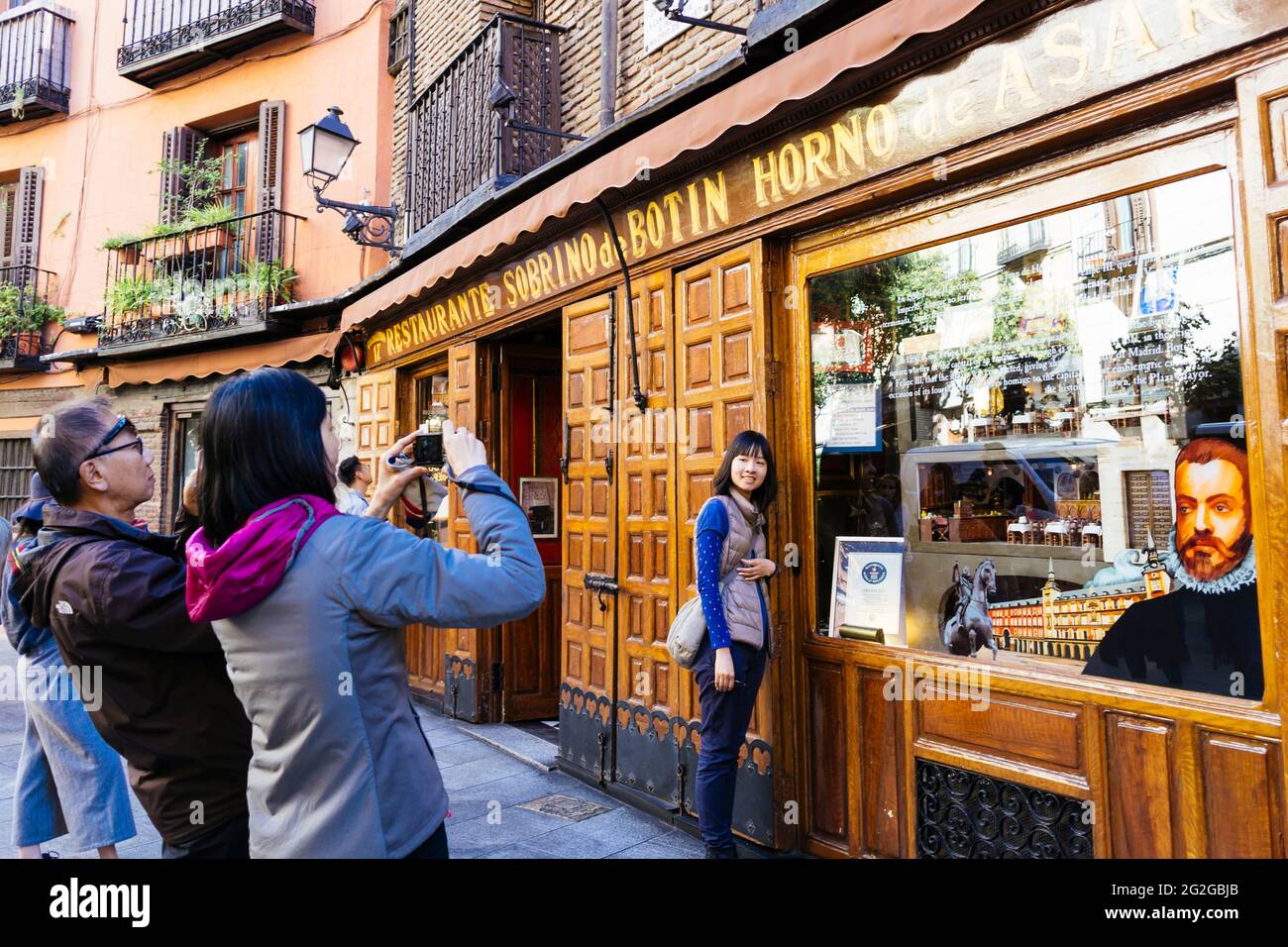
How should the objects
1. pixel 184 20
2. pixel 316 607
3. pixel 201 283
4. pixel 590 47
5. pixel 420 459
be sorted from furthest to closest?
pixel 184 20
pixel 201 283
pixel 590 47
pixel 420 459
pixel 316 607

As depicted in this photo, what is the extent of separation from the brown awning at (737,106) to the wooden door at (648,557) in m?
0.75

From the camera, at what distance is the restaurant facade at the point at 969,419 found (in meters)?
2.86

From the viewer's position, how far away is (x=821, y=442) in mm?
4449

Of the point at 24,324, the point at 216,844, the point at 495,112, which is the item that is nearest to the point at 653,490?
the point at 216,844

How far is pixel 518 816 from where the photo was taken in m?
5.10

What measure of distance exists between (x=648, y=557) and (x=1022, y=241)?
276 cm

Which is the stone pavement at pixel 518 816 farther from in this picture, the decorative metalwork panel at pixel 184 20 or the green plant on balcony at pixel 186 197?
the decorative metalwork panel at pixel 184 20

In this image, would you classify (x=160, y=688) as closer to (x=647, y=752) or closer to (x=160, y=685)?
(x=160, y=685)

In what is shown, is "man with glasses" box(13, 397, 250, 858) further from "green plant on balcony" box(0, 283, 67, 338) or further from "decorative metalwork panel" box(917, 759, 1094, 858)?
"green plant on balcony" box(0, 283, 67, 338)

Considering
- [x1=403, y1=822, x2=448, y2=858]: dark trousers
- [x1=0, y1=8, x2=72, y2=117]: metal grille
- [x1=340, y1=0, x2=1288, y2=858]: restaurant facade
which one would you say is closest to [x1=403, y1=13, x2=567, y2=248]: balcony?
[x1=340, y1=0, x2=1288, y2=858]: restaurant facade

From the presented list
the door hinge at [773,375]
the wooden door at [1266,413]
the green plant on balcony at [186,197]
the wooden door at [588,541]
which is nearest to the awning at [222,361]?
the green plant on balcony at [186,197]

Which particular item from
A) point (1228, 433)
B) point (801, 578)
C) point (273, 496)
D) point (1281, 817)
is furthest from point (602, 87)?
point (1281, 817)

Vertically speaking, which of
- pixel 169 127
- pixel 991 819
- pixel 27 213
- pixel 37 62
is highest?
pixel 37 62

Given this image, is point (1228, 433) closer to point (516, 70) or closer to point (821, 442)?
point (821, 442)
